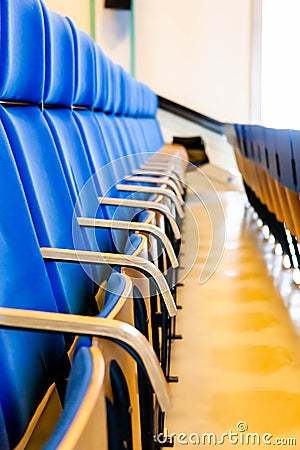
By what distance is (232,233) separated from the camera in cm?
480

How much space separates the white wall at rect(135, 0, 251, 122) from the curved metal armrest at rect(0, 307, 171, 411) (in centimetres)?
→ 788

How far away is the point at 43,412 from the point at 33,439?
0.12 meters

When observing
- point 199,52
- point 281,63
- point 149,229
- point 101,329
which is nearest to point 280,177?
point 149,229

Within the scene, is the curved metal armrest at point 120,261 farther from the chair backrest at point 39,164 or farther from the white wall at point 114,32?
the white wall at point 114,32

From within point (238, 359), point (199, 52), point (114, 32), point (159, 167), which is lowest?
point (238, 359)

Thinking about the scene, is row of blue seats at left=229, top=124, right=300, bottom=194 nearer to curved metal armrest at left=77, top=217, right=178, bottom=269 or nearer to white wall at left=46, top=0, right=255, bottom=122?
curved metal armrest at left=77, top=217, right=178, bottom=269

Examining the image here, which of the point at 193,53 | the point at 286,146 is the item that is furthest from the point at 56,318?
the point at 193,53

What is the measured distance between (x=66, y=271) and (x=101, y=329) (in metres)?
0.56

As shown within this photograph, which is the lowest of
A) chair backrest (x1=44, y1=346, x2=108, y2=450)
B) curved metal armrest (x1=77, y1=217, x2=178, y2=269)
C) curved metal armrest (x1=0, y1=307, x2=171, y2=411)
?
curved metal armrest (x1=77, y1=217, x2=178, y2=269)

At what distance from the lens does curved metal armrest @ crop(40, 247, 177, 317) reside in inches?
51.1

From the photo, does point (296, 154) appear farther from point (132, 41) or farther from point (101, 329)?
point (132, 41)

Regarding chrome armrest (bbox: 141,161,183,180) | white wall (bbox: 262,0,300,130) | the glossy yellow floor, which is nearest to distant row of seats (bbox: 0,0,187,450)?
the glossy yellow floor

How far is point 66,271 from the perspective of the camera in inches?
54.6

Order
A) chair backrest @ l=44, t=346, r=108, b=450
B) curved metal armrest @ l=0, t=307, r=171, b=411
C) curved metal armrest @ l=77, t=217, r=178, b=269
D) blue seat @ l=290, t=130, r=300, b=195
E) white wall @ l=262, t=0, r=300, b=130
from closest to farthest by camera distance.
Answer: chair backrest @ l=44, t=346, r=108, b=450 → curved metal armrest @ l=0, t=307, r=171, b=411 → curved metal armrest @ l=77, t=217, r=178, b=269 → blue seat @ l=290, t=130, r=300, b=195 → white wall @ l=262, t=0, r=300, b=130
